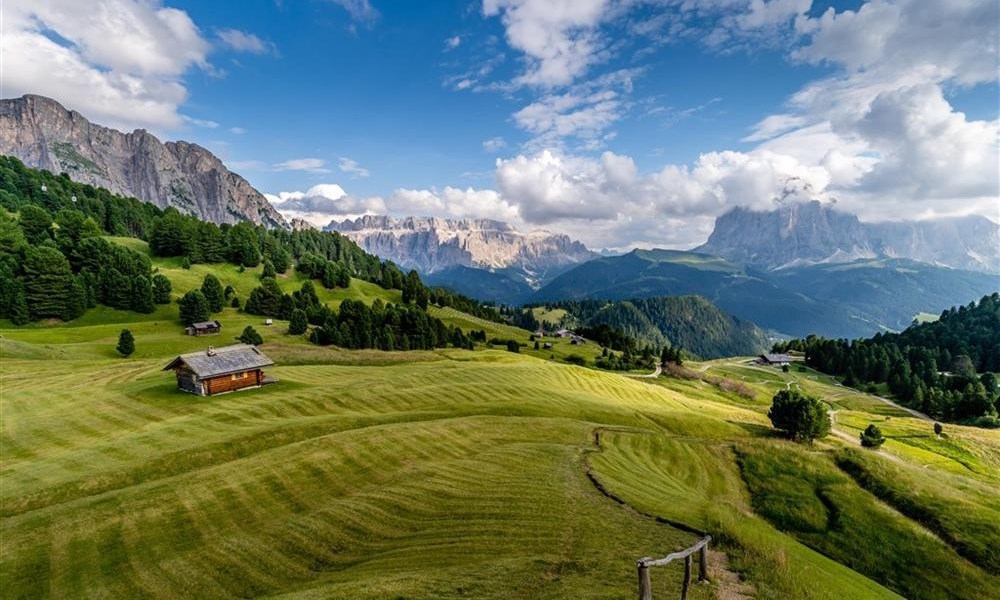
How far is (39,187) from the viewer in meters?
187

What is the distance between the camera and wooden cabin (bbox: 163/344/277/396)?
5522cm

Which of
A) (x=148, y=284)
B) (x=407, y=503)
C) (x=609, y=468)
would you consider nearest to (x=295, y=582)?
(x=407, y=503)

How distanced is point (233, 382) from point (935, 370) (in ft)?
698

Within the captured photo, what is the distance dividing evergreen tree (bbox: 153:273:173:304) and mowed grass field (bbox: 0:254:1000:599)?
242 feet

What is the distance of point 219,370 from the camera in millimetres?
56188

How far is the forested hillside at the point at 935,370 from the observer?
123 m

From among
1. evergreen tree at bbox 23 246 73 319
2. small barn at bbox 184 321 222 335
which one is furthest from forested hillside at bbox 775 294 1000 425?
evergreen tree at bbox 23 246 73 319

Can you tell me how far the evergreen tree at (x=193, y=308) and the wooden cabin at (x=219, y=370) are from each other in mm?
65063

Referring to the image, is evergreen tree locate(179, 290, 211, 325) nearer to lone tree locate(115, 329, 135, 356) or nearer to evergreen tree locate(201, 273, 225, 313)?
evergreen tree locate(201, 273, 225, 313)

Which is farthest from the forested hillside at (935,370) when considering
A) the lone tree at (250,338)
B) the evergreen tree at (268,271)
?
the evergreen tree at (268,271)

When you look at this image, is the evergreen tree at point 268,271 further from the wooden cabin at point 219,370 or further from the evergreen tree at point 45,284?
the wooden cabin at point 219,370

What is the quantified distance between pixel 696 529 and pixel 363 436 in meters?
26.7

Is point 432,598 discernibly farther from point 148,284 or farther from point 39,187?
point 39,187

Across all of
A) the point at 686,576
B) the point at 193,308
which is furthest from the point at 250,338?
the point at 686,576
